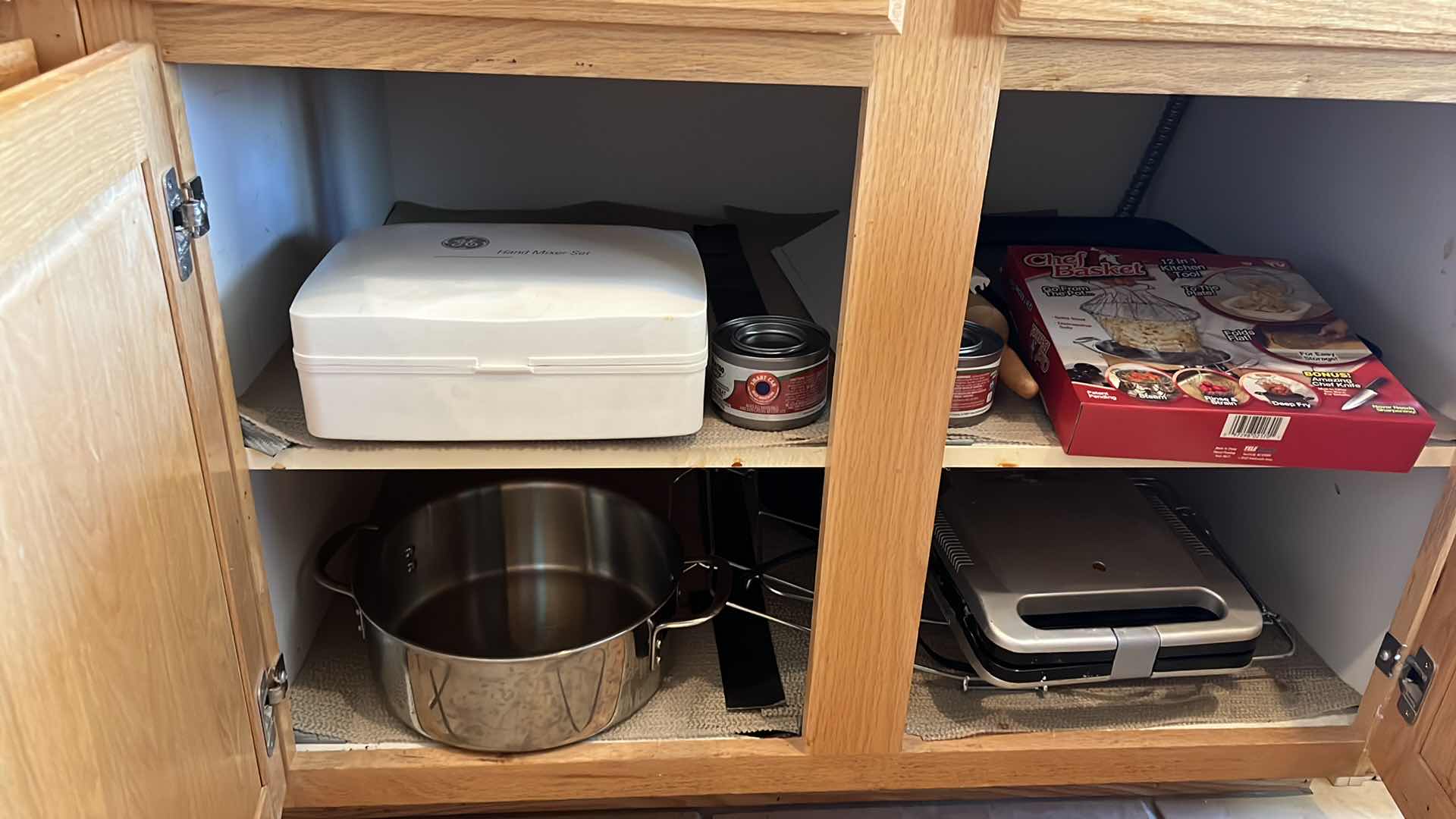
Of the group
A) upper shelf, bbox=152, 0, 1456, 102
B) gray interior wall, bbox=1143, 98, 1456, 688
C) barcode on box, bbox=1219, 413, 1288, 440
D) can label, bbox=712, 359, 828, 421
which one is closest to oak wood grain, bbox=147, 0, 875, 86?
upper shelf, bbox=152, 0, 1456, 102

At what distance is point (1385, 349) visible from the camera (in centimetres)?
84

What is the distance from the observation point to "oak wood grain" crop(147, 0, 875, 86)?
0.55 metres

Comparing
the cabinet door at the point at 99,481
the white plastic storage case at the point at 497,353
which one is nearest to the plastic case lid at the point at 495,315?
the white plastic storage case at the point at 497,353

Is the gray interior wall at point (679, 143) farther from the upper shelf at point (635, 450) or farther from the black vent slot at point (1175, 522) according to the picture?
the upper shelf at point (635, 450)

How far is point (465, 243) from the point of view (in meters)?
0.78

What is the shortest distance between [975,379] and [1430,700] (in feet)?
1.31

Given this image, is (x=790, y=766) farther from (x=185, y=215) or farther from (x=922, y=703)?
(x=185, y=215)

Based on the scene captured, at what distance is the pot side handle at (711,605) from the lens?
794mm

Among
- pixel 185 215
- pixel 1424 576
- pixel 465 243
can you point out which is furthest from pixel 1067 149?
pixel 185 215

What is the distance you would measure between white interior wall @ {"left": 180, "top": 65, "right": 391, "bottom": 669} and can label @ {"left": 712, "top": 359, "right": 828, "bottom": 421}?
0.33m

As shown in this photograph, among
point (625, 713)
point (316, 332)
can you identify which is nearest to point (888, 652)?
point (625, 713)

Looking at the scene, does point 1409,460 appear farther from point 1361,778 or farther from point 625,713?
point 625,713

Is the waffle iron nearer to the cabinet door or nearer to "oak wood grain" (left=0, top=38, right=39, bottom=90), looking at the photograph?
the cabinet door

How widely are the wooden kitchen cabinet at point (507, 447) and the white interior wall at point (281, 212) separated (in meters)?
0.08
